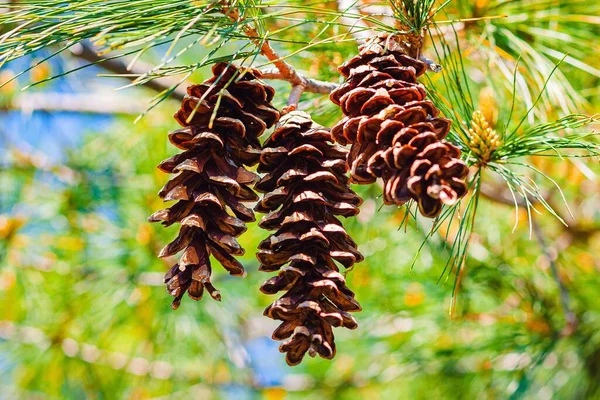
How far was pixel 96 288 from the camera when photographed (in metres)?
1.62

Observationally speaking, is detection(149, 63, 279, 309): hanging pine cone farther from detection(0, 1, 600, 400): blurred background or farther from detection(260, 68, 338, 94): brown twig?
detection(0, 1, 600, 400): blurred background

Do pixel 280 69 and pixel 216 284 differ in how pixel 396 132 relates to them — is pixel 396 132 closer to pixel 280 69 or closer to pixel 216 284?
pixel 280 69

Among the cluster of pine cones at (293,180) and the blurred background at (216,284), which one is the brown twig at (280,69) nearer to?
the cluster of pine cones at (293,180)

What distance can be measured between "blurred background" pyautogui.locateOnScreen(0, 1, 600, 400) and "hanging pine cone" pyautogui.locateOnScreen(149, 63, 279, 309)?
680mm

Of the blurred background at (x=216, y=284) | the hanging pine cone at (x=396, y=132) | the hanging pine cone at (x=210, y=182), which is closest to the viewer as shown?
the hanging pine cone at (x=396, y=132)

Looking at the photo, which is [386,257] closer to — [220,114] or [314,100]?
[314,100]

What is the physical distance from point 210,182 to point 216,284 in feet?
3.69

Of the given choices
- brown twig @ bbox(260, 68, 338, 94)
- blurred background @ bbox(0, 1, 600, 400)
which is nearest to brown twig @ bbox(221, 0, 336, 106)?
brown twig @ bbox(260, 68, 338, 94)

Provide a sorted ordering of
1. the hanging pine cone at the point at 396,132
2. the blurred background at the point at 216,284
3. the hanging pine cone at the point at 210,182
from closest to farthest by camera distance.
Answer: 1. the hanging pine cone at the point at 396,132
2. the hanging pine cone at the point at 210,182
3. the blurred background at the point at 216,284

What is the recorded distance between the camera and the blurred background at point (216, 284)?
132cm

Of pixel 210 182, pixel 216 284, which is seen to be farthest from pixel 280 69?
pixel 216 284

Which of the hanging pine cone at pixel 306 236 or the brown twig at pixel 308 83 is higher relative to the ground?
the brown twig at pixel 308 83

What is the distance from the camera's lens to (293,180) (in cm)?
65

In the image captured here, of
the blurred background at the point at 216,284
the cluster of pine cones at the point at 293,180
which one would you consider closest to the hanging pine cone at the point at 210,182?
the cluster of pine cones at the point at 293,180
